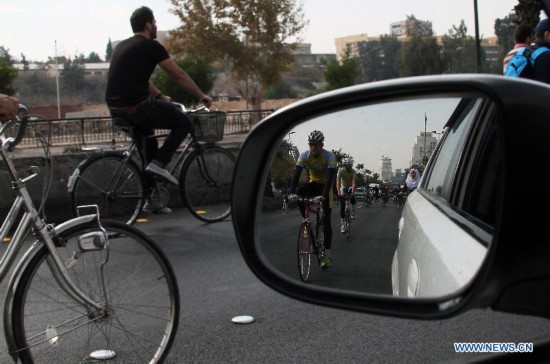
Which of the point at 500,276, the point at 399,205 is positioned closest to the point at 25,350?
the point at 399,205

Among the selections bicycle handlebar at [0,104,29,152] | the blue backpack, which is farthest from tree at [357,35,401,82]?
bicycle handlebar at [0,104,29,152]

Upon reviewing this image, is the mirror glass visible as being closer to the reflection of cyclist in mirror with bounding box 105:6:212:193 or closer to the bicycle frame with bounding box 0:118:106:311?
the bicycle frame with bounding box 0:118:106:311

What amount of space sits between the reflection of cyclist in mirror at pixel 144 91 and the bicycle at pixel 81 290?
11.3ft

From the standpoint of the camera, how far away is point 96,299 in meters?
3.25

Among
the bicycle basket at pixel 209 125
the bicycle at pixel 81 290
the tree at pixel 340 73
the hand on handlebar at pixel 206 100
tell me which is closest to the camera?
the bicycle at pixel 81 290

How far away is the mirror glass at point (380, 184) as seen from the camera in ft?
4.55

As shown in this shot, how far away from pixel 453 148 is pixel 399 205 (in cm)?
23

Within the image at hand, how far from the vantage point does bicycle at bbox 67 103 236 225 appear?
700 cm

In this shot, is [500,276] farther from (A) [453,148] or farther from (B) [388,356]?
(B) [388,356]

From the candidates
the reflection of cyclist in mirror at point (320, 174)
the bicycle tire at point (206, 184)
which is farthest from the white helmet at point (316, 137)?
the bicycle tire at point (206, 184)

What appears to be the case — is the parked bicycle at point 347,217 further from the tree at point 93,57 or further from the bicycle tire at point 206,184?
the tree at point 93,57

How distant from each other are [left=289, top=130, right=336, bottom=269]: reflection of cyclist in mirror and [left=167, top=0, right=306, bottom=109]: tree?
5133 centimetres

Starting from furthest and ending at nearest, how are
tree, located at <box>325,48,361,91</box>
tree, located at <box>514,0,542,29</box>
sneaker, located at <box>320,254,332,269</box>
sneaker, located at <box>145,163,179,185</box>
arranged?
1. tree, located at <box>325,48,361,91</box>
2. tree, located at <box>514,0,542,29</box>
3. sneaker, located at <box>145,163,179,185</box>
4. sneaker, located at <box>320,254,332,269</box>

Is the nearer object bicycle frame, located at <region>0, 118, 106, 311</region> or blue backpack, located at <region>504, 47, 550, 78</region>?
bicycle frame, located at <region>0, 118, 106, 311</region>
